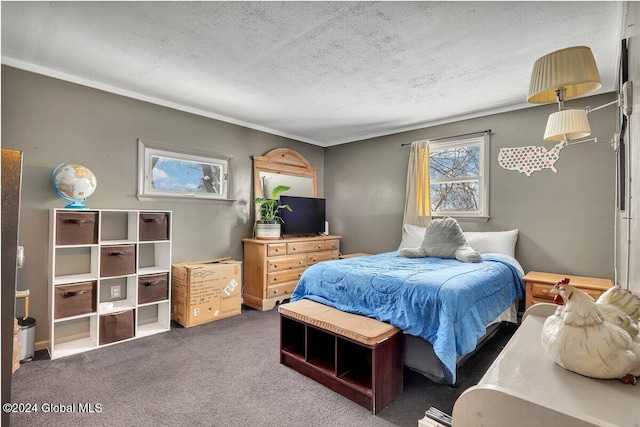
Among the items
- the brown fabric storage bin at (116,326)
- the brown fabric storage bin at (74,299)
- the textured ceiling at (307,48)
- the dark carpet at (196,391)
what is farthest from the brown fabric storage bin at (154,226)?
the textured ceiling at (307,48)

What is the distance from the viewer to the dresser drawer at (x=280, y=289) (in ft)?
13.0

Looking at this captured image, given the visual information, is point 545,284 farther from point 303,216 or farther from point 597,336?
point 303,216

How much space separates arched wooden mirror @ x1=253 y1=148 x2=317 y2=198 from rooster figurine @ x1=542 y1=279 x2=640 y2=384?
12.9 feet

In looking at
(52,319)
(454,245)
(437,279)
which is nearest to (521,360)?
(437,279)

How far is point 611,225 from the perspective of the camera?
2979 millimetres

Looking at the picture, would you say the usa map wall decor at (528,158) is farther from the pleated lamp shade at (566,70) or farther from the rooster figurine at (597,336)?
the rooster figurine at (597,336)

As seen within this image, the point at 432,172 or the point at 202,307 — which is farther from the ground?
the point at 432,172

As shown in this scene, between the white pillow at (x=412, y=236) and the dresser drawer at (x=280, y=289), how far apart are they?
1593mm

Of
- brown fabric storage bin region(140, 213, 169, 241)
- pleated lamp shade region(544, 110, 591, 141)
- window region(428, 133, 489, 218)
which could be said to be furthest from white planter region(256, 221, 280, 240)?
pleated lamp shade region(544, 110, 591, 141)

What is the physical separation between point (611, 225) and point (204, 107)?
4599mm

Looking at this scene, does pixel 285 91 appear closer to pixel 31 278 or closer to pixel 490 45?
pixel 490 45

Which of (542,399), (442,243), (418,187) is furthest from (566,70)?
(418,187)

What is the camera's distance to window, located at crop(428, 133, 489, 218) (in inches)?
150

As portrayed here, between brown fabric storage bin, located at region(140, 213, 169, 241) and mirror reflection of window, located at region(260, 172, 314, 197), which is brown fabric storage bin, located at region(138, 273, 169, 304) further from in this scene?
mirror reflection of window, located at region(260, 172, 314, 197)
